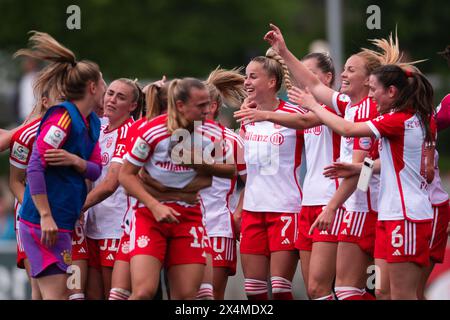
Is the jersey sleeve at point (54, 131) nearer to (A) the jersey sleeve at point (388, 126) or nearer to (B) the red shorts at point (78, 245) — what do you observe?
(B) the red shorts at point (78, 245)

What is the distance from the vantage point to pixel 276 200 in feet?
36.5

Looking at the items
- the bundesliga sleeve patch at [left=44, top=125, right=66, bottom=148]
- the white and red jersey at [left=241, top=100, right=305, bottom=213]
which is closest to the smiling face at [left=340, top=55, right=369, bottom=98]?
the white and red jersey at [left=241, top=100, right=305, bottom=213]

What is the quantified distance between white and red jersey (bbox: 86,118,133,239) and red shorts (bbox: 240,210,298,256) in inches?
43.8

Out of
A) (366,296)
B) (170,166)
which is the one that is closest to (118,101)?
(170,166)

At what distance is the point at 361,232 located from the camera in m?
10.4

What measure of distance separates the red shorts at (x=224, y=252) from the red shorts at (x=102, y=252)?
2.95ft

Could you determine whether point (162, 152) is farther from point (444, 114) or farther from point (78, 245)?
point (444, 114)

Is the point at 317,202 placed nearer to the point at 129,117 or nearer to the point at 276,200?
the point at 276,200

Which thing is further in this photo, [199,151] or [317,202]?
[317,202]

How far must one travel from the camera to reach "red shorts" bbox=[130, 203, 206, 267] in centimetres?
947

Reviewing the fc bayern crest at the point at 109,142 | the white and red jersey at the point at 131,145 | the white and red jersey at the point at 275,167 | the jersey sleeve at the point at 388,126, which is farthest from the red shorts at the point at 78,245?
the jersey sleeve at the point at 388,126
